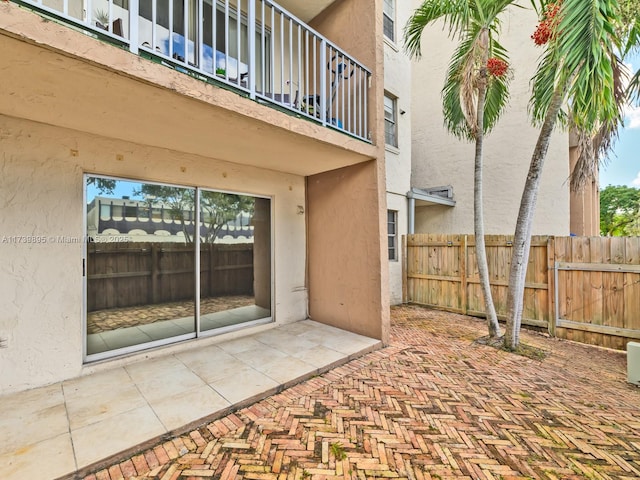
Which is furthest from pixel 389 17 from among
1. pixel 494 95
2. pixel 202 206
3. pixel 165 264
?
pixel 165 264

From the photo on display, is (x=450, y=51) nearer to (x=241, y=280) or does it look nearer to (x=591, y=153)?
(x=591, y=153)

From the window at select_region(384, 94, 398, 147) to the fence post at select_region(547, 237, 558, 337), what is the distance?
14.8 ft

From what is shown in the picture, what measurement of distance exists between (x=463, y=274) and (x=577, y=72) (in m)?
4.35

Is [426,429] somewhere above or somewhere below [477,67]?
below

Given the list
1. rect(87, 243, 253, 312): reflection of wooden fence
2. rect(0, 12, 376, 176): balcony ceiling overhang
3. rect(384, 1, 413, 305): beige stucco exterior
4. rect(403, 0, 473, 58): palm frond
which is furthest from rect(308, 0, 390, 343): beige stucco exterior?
rect(384, 1, 413, 305): beige stucco exterior

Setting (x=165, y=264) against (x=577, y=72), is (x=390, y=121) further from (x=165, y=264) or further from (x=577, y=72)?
(x=165, y=264)

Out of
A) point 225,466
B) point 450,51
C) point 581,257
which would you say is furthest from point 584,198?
point 225,466

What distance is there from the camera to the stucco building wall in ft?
9.96

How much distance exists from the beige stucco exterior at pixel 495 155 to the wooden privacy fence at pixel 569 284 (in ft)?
10.5

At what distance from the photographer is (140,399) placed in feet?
9.59

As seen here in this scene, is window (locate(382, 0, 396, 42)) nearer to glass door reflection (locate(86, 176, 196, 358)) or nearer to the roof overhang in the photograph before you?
the roof overhang

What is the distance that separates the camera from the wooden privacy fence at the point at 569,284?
4.56 m

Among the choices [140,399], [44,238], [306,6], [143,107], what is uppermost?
[306,6]

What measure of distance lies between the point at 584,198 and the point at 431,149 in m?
6.26
